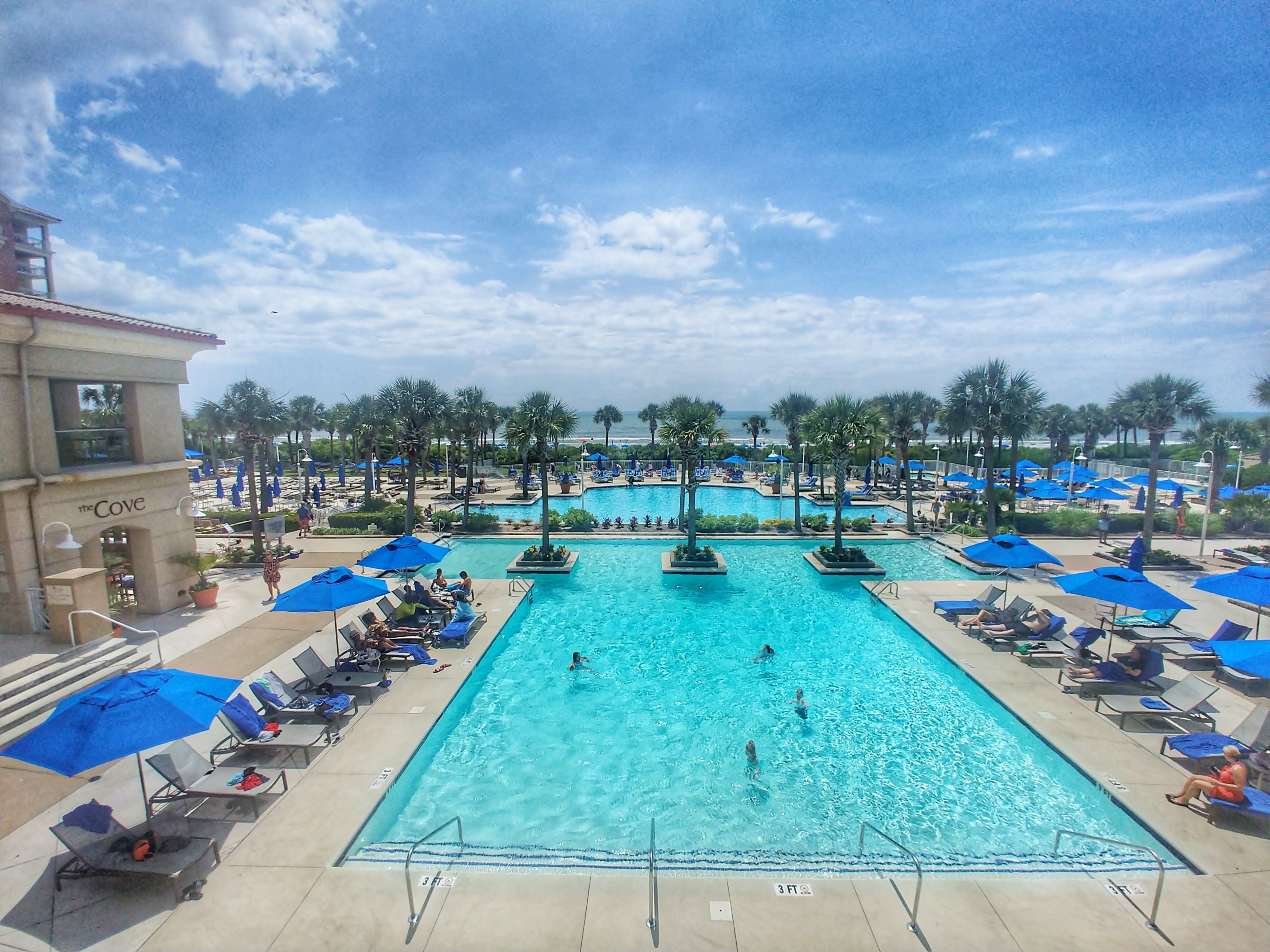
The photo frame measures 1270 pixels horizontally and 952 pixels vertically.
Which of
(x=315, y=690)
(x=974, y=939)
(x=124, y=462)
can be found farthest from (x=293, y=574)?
(x=974, y=939)

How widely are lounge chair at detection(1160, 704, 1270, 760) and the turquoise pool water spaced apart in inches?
68.8

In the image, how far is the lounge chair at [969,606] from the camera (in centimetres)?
1764

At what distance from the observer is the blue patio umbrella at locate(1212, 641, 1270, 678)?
31.5 ft

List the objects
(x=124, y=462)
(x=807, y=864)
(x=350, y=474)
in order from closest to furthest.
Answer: (x=807, y=864) < (x=124, y=462) < (x=350, y=474)

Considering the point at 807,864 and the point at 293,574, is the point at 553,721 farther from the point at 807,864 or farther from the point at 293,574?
the point at 293,574

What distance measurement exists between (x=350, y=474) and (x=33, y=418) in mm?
44137

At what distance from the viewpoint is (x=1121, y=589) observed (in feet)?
44.5

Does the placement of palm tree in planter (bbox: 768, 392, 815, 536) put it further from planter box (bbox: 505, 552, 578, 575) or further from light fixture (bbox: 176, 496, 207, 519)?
light fixture (bbox: 176, 496, 207, 519)

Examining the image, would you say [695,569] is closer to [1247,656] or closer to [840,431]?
[840,431]

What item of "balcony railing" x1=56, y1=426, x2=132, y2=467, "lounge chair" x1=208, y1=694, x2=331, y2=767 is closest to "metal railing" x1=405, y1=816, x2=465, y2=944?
"lounge chair" x1=208, y1=694, x2=331, y2=767

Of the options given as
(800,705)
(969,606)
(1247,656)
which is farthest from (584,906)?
(969,606)

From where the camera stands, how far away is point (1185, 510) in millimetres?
28688

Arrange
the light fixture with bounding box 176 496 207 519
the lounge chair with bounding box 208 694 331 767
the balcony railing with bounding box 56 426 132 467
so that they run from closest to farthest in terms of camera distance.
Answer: the lounge chair with bounding box 208 694 331 767 → the balcony railing with bounding box 56 426 132 467 → the light fixture with bounding box 176 496 207 519

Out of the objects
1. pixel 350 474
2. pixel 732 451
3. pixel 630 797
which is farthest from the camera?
pixel 732 451
